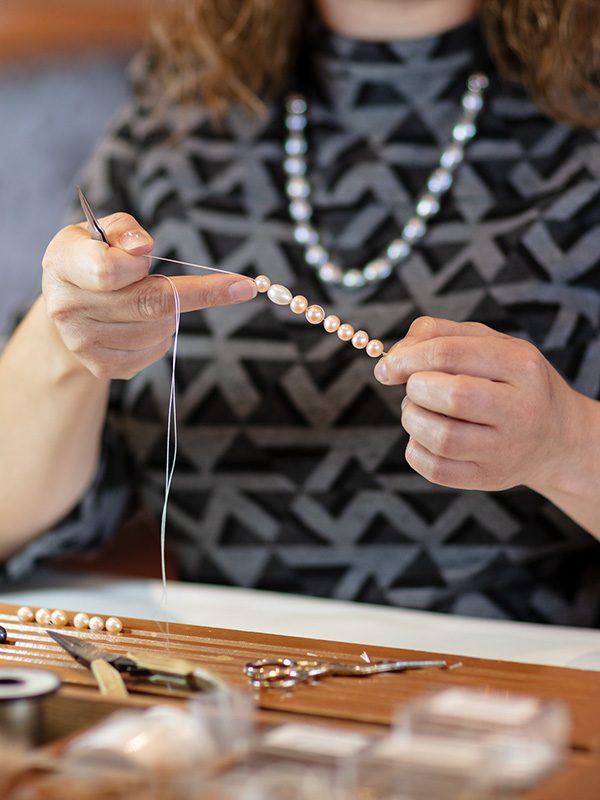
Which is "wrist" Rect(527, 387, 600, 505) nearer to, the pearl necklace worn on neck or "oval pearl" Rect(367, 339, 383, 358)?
"oval pearl" Rect(367, 339, 383, 358)

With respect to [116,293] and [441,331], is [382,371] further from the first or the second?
A: [116,293]

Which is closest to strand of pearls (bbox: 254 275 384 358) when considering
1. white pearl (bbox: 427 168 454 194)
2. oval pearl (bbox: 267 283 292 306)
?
oval pearl (bbox: 267 283 292 306)

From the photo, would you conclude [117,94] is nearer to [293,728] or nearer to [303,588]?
[303,588]

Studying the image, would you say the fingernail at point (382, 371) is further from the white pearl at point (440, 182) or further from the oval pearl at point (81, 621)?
the white pearl at point (440, 182)

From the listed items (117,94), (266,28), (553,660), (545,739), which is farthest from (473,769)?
(117,94)

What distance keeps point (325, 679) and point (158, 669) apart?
0.28 feet

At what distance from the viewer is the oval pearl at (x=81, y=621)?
0.62 m

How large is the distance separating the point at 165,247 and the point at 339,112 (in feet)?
0.72

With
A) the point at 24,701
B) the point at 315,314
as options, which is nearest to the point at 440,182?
the point at 315,314

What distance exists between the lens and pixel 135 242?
1.91 feet

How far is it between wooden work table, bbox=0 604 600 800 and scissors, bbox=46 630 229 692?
0.01 m

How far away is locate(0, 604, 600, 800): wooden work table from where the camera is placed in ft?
1.43

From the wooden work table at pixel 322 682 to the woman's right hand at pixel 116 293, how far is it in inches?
7.0

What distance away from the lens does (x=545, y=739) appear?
0.40 meters
